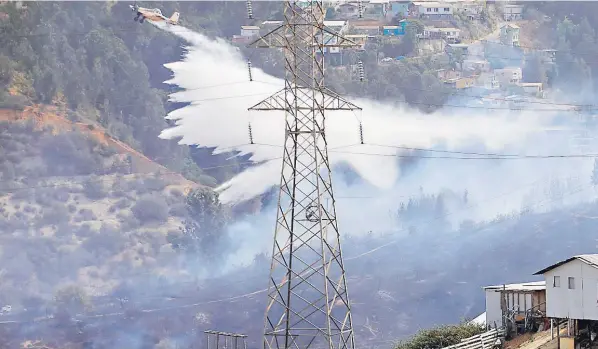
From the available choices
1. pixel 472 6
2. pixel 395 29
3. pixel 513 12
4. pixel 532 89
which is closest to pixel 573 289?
pixel 532 89

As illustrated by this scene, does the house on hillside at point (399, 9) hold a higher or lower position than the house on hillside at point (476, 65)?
higher

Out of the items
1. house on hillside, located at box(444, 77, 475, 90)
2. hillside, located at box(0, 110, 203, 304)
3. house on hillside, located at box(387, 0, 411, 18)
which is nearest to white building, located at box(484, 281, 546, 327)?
hillside, located at box(0, 110, 203, 304)

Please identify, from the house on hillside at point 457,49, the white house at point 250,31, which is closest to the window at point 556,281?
the white house at point 250,31

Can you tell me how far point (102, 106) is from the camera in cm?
10169

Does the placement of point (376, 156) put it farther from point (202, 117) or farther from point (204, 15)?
point (204, 15)

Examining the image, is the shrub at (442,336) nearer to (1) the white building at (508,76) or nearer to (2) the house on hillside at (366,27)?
(2) the house on hillside at (366,27)

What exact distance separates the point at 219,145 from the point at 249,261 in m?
7.28

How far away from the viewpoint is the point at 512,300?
51281mm

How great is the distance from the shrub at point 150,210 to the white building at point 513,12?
2731 centimetres

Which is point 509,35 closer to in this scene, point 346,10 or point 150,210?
point 346,10

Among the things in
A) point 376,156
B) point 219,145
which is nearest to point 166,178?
point 219,145

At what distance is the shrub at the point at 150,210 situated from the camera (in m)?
93.8

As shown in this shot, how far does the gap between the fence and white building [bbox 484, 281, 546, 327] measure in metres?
1.09

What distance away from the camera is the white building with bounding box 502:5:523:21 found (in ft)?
354
